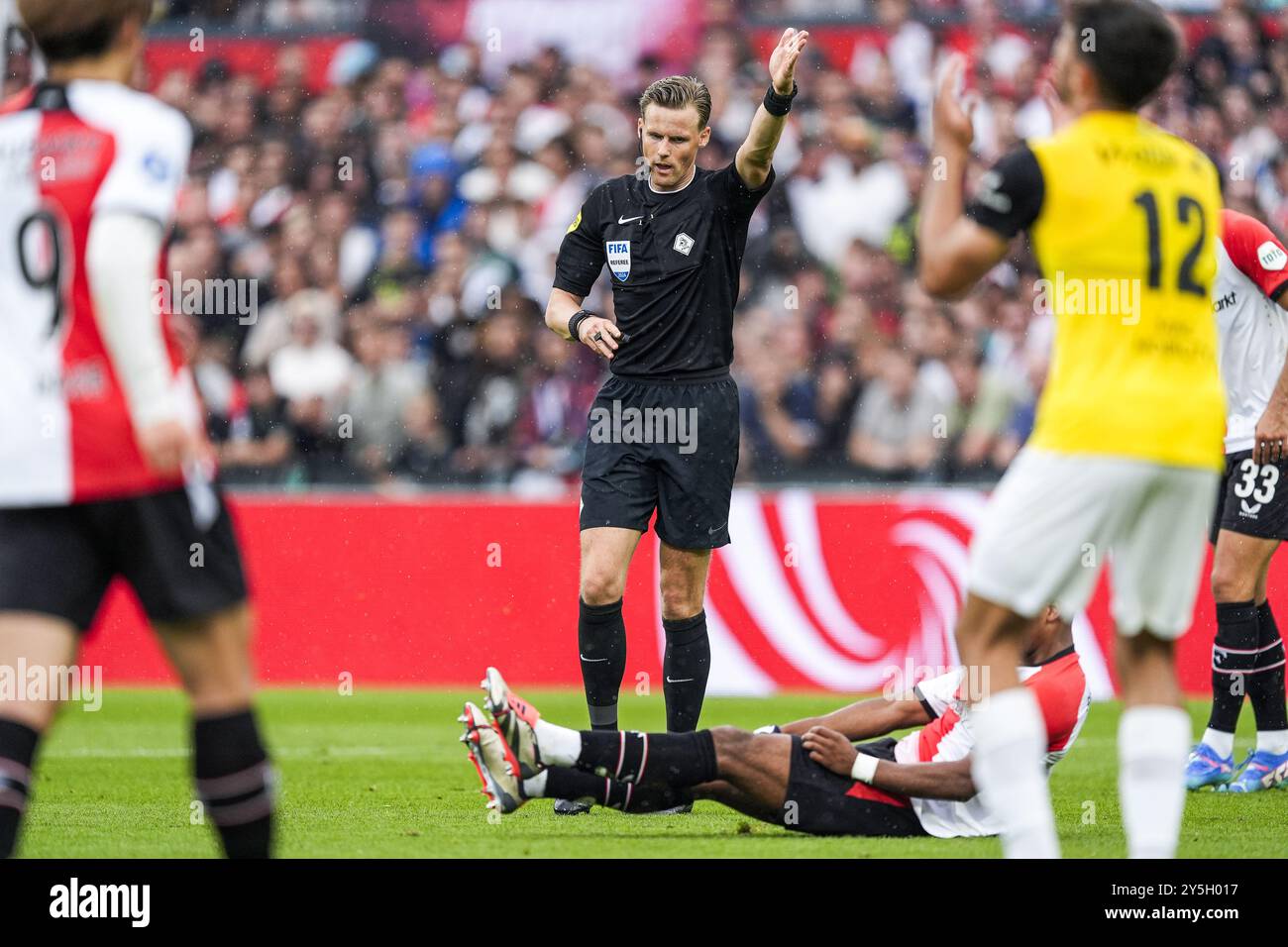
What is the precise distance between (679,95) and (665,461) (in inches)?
57.6

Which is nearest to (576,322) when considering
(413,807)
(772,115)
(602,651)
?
(772,115)

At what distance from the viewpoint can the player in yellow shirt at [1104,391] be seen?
4.15m

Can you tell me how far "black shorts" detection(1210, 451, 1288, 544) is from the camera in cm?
769

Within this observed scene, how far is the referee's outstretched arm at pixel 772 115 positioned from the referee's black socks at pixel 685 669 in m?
1.81

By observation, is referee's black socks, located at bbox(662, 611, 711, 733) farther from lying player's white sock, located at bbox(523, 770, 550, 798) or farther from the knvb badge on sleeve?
lying player's white sock, located at bbox(523, 770, 550, 798)

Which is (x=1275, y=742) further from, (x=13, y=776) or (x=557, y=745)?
(x=13, y=776)

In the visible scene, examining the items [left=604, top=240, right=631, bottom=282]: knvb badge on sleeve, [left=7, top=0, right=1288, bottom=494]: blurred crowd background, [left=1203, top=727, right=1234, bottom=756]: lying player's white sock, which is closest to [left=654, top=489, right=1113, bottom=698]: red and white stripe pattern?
[left=7, top=0, right=1288, bottom=494]: blurred crowd background

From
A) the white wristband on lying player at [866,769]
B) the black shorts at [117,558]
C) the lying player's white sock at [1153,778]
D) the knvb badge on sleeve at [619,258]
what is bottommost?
the white wristband on lying player at [866,769]

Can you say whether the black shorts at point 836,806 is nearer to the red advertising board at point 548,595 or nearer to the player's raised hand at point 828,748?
the player's raised hand at point 828,748

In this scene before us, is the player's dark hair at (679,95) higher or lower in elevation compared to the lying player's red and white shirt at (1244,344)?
higher

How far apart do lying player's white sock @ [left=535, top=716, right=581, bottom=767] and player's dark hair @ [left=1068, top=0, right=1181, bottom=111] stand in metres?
2.58

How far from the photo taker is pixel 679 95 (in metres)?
7.10

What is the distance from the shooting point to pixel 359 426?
44.1ft

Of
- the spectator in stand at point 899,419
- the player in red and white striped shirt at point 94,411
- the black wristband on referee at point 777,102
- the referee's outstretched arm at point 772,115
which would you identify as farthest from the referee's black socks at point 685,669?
the spectator in stand at point 899,419
